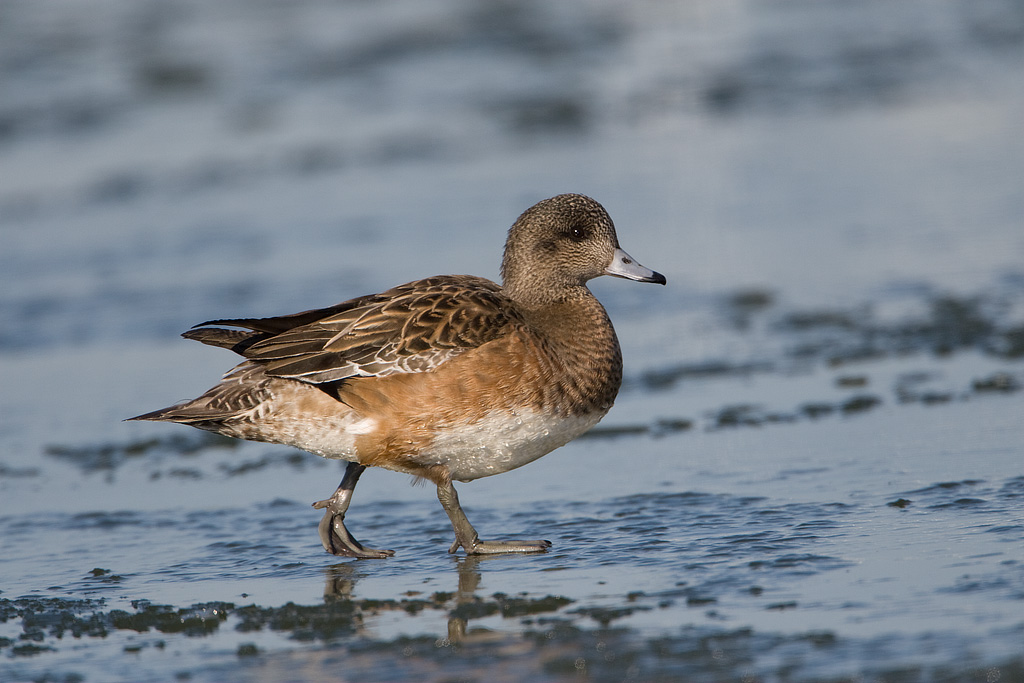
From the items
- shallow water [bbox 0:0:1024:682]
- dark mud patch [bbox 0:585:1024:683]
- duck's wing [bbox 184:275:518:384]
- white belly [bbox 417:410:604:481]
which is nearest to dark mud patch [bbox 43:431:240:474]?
shallow water [bbox 0:0:1024:682]

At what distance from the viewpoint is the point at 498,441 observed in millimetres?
5816

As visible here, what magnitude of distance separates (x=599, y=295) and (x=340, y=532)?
476 cm

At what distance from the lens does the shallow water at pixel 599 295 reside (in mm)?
4820

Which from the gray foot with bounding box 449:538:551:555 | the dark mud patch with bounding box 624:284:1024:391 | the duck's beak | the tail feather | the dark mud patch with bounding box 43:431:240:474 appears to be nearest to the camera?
Result: the gray foot with bounding box 449:538:551:555

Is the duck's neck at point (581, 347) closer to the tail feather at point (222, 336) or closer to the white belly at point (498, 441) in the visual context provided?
the white belly at point (498, 441)

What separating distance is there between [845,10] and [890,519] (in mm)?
15148

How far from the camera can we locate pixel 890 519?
563cm

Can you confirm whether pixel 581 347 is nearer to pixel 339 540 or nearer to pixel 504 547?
pixel 504 547

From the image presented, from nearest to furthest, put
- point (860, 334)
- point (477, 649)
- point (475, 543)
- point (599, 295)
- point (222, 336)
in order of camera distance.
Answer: point (477, 649) → point (475, 543) → point (222, 336) → point (860, 334) → point (599, 295)

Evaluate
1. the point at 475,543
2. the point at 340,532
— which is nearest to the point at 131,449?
the point at 340,532

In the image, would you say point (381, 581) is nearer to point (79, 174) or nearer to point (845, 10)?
point (79, 174)

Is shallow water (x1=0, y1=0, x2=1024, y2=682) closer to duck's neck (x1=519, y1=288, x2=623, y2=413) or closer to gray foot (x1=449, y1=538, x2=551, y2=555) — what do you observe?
gray foot (x1=449, y1=538, x2=551, y2=555)

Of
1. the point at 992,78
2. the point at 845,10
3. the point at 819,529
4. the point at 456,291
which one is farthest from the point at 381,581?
the point at 845,10

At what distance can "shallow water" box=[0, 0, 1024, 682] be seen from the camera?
4820 millimetres
